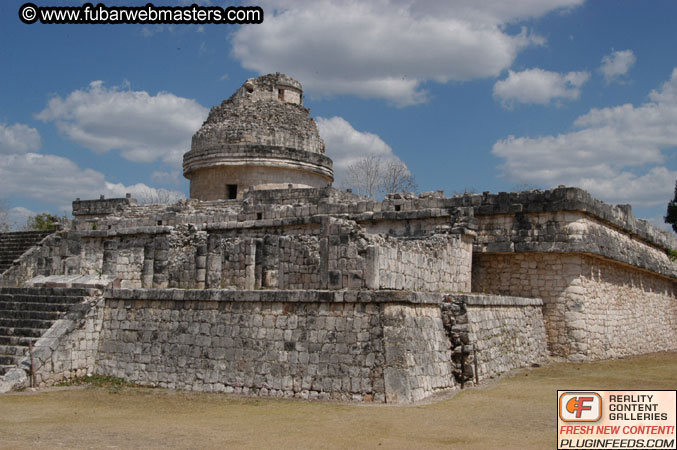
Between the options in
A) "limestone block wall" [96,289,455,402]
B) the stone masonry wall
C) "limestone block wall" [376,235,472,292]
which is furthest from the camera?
the stone masonry wall

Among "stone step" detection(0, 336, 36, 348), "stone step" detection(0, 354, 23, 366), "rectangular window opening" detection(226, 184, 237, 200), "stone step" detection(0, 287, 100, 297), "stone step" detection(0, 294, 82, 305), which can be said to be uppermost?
"rectangular window opening" detection(226, 184, 237, 200)

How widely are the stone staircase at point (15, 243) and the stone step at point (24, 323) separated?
38.3ft

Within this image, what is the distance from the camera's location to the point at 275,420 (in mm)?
8953

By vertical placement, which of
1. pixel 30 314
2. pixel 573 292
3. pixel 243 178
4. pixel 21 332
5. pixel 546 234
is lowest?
pixel 21 332

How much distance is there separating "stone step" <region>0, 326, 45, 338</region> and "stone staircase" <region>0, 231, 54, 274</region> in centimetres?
1198

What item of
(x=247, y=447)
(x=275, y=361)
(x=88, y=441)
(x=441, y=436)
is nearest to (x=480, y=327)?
(x=275, y=361)

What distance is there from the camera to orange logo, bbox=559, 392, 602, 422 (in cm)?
735

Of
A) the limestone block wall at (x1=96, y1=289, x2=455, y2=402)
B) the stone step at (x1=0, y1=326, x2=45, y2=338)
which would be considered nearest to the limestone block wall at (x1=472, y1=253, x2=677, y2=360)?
the limestone block wall at (x1=96, y1=289, x2=455, y2=402)

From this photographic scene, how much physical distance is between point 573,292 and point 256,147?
12.8m

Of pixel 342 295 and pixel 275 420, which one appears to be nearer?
pixel 275 420

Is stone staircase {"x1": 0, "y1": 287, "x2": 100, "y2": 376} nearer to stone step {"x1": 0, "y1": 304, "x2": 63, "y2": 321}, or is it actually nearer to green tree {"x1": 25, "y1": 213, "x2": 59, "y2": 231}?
stone step {"x1": 0, "y1": 304, "x2": 63, "y2": 321}

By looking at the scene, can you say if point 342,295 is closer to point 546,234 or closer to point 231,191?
point 546,234

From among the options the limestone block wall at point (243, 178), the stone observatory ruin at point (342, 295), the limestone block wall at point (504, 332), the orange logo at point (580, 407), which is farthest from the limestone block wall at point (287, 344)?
the limestone block wall at point (243, 178)

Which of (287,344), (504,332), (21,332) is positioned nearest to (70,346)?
(21,332)
